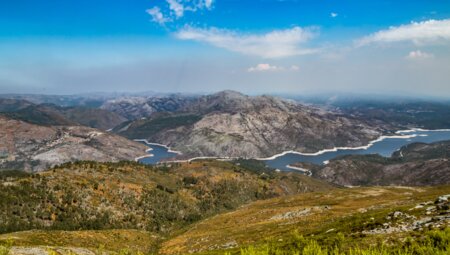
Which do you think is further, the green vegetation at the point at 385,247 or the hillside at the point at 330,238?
the hillside at the point at 330,238

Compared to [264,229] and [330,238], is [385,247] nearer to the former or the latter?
[330,238]

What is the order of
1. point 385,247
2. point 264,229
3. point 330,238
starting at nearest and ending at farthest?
point 385,247
point 330,238
point 264,229

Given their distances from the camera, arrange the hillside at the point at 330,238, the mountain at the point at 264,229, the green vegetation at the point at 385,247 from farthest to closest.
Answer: the mountain at the point at 264,229 < the hillside at the point at 330,238 < the green vegetation at the point at 385,247

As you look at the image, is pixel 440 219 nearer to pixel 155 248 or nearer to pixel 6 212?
pixel 155 248

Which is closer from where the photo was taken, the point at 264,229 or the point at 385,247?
the point at 385,247

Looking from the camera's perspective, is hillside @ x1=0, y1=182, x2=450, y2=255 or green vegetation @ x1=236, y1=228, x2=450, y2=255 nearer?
green vegetation @ x1=236, y1=228, x2=450, y2=255

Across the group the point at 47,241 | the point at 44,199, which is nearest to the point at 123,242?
the point at 47,241

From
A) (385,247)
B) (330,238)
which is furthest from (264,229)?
(385,247)

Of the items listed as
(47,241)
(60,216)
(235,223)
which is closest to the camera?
(47,241)

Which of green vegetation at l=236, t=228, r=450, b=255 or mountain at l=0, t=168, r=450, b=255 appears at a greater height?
green vegetation at l=236, t=228, r=450, b=255

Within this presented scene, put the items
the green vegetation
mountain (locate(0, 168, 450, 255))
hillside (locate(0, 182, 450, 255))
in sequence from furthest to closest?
mountain (locate(0, 168, 450, 255)) → hillside (locate(0, 182, 450, 255)) → the green vegetation

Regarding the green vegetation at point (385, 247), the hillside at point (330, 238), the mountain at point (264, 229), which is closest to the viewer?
A: the green vegetation at point (385, 247)
